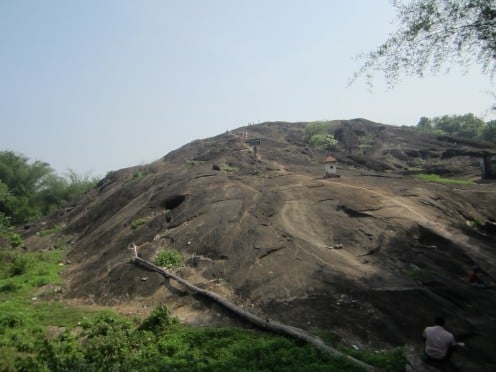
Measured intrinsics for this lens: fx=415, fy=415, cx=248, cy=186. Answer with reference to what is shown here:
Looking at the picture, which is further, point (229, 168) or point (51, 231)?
point (51, 231)

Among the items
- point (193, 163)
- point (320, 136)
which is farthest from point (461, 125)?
point (193, 163)

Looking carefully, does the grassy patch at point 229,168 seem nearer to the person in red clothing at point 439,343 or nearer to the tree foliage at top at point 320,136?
the tree foliage at top at point 320,136

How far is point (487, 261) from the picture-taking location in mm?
12859

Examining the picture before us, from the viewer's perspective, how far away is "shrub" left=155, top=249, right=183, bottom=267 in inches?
562

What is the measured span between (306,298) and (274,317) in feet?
3.55

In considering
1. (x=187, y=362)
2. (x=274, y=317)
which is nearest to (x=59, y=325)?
(x=187, y=362)

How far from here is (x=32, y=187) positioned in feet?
160

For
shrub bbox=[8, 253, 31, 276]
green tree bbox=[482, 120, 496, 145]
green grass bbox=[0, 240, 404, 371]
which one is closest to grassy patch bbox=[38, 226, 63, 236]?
shrub bbox=[8, 253, 31, 276]

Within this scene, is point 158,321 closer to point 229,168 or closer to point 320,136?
point 229,168

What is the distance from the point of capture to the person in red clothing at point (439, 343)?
7.70 metres

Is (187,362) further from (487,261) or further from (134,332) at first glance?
(487,261)

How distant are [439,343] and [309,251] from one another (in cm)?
581

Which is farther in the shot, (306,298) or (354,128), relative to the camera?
(354,128)

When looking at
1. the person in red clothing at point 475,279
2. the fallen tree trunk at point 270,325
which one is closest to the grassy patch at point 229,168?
the fallen tree trunk at point 270,325
